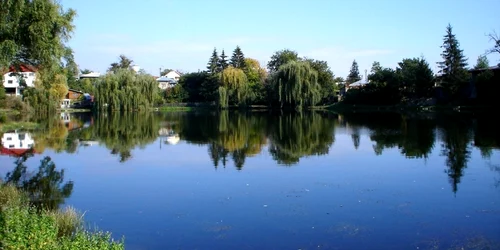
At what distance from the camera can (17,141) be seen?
24922 mm

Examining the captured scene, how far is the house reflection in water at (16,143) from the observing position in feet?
67.8

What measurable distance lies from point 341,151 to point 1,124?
2416cm

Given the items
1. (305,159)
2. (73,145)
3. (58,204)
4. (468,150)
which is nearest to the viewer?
(58,204)

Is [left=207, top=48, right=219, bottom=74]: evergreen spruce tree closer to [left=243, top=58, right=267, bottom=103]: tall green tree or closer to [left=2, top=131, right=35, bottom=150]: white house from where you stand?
[left=243, top=58, right=267, bottom=103]: tall green tree

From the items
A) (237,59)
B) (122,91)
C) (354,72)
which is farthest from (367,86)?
(354,72)

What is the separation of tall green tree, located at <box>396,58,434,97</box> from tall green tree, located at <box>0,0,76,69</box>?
167 ft

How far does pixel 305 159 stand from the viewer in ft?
61.7

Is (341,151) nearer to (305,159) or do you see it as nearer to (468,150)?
(305,159)

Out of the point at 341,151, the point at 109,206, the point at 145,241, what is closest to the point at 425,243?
the point at 145,241

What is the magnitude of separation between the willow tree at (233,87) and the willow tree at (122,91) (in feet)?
34.9

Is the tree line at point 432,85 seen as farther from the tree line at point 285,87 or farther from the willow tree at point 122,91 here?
the willow tree at point 122,91

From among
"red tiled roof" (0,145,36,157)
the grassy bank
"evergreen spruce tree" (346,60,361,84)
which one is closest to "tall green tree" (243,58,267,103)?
"evergreen spruce tree" (346,60,361,84)

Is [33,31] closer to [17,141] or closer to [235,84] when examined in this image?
[17,141]

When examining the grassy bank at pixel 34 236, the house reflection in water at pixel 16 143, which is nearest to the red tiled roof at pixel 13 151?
the house reflection in water at pixel 16 143
